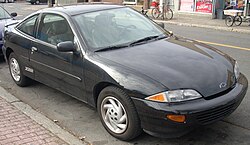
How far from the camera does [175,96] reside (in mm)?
3359

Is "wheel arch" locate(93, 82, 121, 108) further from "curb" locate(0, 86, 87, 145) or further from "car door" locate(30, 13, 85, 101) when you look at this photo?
"curb" locate(0, 86, 87, 145)

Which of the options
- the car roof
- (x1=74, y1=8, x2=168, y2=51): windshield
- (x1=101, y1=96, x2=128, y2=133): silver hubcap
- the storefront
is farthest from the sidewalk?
(x1=101, y1=96, x2=128, y2=133): silver hubcap

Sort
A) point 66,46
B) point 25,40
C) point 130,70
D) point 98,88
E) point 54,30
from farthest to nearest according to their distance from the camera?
1. point 25,40
2. point 54,30
3. point 66,46
4. point 98,88
5. point 130,70

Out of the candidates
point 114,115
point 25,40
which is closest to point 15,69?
point 25,40

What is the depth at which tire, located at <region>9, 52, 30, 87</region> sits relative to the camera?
19.3 ft

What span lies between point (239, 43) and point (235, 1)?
7716mm

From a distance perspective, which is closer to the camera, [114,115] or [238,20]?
[114,115]

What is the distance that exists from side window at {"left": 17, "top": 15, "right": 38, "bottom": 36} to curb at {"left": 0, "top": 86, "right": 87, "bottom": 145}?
1.12m

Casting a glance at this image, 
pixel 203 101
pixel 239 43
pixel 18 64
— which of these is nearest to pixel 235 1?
pixel 239 43

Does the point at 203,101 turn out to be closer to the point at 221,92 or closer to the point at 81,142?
the point at 221,92

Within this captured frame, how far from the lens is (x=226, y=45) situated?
9781 millimetres

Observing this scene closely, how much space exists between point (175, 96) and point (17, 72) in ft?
12.0

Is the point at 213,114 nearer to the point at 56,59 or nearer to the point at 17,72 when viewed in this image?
the point at 56,59

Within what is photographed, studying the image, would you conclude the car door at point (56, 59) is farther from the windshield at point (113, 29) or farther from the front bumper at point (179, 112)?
the front bumper at point (179, 112)
